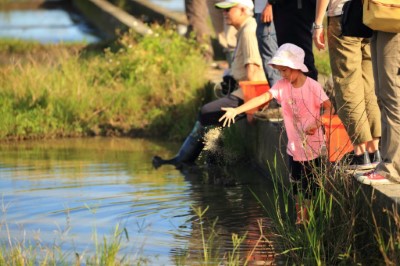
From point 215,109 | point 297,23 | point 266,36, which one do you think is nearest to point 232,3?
point 266,36

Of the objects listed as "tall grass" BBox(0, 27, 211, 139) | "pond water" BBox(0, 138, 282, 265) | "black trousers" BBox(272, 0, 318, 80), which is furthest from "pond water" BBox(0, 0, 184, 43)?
"black trousers" BBox(272, 0, 318, 80)

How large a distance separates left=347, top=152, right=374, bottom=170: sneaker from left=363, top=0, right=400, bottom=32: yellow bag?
1.06 m

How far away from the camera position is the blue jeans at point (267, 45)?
11391 millimetres

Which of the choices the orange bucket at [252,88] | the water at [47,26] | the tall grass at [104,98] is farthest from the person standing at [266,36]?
the water at [47,26]

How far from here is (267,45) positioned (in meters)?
11.4

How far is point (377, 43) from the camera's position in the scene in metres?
7.67

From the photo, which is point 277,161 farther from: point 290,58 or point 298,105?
point 290,58

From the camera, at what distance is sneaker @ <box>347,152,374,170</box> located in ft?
27.3

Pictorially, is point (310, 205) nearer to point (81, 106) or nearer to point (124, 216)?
point (124, 216)

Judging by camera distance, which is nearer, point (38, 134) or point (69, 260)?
point (69, 260)

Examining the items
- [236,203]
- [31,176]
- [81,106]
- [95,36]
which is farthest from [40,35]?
[236,203]

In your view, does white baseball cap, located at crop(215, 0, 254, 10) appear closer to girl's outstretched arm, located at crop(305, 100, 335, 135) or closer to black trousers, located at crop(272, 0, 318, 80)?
black trousers, located at crop(272, 0, 318, 80)

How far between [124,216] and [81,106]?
18.1ft

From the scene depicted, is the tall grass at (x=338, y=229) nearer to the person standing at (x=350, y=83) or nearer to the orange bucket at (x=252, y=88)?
the person standing at (x=350, y=83)
